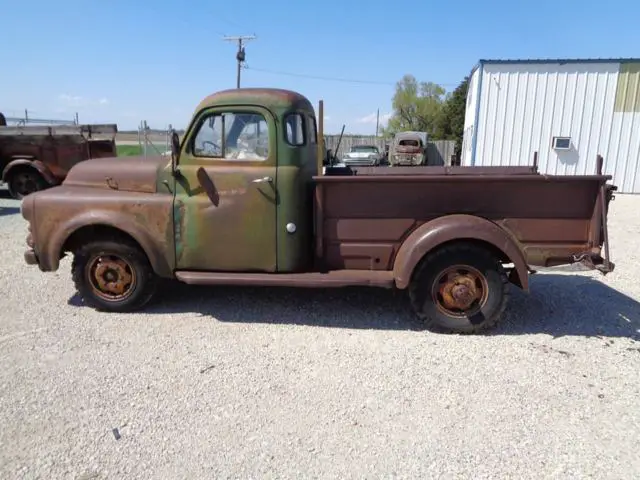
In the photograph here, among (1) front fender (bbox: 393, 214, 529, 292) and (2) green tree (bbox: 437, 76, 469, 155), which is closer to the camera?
(1) front fender (bbox: 393, 214, 529, 292)

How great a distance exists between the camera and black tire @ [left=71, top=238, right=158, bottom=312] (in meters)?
4.57

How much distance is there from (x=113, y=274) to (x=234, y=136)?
1812 mm

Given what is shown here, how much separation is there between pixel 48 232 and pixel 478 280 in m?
4.07

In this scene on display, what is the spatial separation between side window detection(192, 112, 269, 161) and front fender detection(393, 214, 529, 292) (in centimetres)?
157

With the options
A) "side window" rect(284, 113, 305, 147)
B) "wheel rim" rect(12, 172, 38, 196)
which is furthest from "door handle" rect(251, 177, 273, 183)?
"wheel rim" rect(12, 172, 38, 196)

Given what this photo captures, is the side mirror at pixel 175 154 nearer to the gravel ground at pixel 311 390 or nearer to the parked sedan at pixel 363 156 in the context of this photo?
the gravel ground at pixel 311 390

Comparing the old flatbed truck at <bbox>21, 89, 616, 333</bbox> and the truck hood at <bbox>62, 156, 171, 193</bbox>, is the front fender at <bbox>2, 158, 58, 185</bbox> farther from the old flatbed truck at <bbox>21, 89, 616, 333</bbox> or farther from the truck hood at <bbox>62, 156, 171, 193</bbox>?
the old flatbed truck at <bbox>21, 89, 616, 333</bbox>

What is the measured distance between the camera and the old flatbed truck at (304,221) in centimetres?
415

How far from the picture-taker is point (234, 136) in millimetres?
4387

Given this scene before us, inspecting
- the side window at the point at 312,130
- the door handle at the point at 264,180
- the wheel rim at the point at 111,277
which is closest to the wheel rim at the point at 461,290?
the door handle at the point at 264,180

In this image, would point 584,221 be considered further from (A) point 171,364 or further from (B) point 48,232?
(B) point 48,232

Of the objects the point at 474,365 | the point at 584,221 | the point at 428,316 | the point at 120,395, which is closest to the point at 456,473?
the point at 474,365

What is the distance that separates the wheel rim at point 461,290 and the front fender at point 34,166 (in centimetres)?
1094

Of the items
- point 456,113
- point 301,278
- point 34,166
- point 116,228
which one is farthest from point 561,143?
point 456,113
